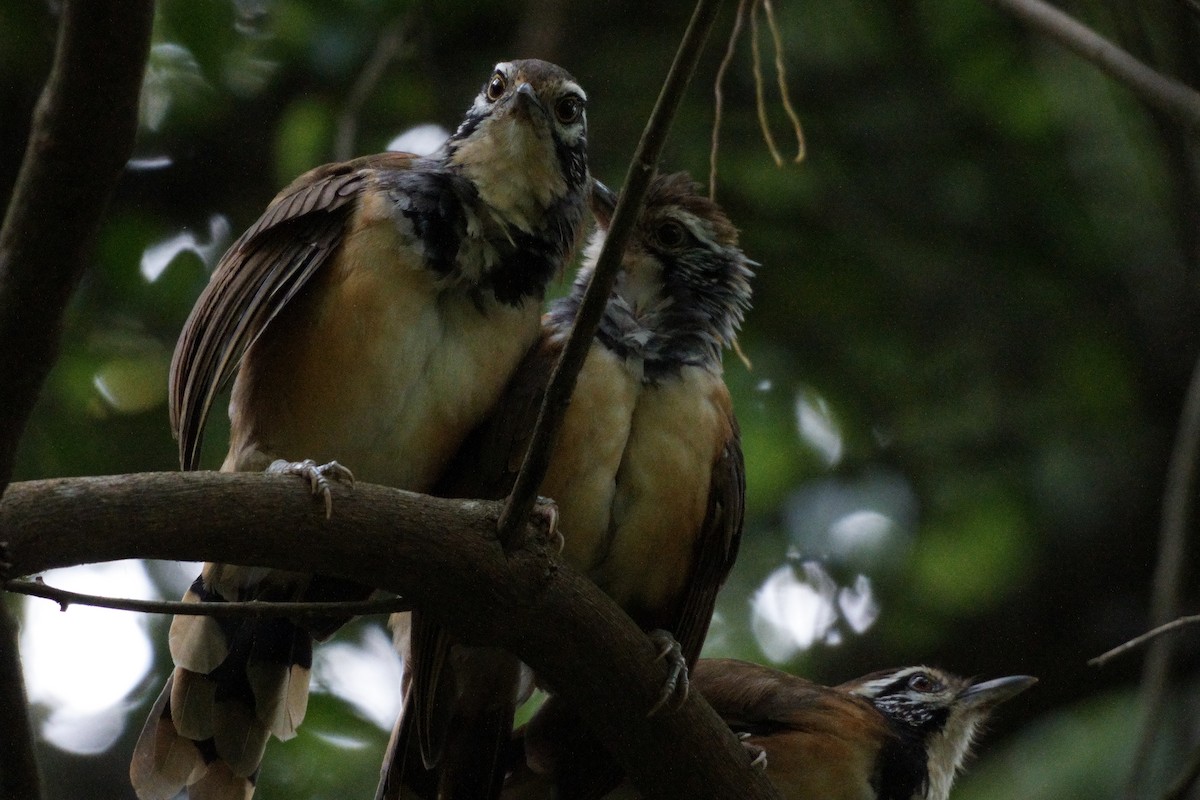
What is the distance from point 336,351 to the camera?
358 centimetres

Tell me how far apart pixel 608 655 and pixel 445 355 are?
92cm

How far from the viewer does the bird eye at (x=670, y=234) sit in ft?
13.9

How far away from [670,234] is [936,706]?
2043 millimetres

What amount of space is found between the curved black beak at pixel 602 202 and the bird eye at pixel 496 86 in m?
0.41

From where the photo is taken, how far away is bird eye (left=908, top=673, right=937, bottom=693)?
16.6 feet

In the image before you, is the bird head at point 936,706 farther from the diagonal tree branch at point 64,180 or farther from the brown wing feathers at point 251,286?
the diagonal tree branch at point 64,180

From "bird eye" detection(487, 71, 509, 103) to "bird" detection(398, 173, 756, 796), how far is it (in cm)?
64

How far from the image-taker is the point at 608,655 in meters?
3.27

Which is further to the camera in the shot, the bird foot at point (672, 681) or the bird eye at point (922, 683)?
the bird eye at point (922, 683)

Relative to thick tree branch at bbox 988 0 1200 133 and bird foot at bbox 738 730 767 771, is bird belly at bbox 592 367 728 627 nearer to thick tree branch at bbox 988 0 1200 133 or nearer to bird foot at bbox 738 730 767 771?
bird foot at bbox 738 730 767 771

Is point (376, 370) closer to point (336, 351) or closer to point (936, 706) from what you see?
point (336, 351)

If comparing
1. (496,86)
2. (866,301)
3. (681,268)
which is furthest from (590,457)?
(866,301)

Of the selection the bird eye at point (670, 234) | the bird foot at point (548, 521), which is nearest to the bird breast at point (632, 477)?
the bird foot at point (548, 521)

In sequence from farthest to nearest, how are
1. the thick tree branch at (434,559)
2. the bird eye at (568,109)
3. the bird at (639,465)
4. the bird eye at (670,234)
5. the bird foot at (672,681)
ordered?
the bird eye at (670,234), the bird eye at (568,109), the bird at (639,465), the bird foot at (672,681), the thick tree branch at (434,559)
